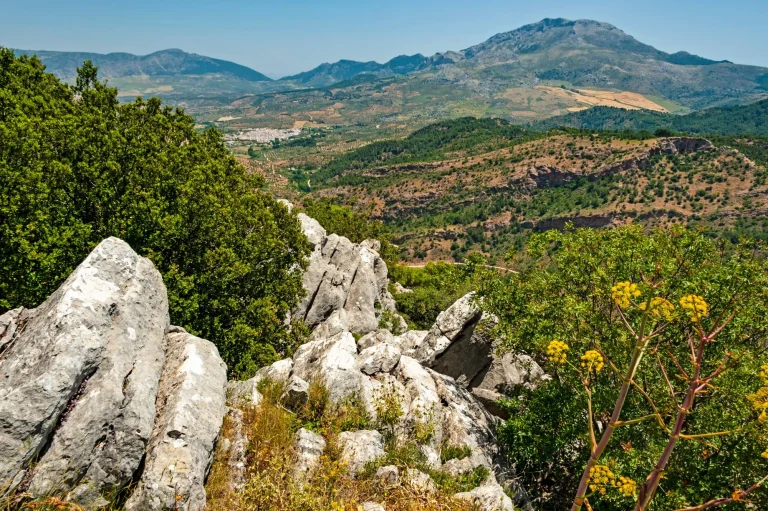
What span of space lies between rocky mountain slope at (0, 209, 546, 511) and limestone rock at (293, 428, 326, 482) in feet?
0.12

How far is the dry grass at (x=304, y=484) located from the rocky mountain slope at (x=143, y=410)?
0.67 ft

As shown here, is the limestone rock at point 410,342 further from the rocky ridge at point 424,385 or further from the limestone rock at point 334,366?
the limestone rock at point 334,366

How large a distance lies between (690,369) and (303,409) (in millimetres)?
13466

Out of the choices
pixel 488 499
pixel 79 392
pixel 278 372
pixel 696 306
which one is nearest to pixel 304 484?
pixel 488 499

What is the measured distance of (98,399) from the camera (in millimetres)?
9430

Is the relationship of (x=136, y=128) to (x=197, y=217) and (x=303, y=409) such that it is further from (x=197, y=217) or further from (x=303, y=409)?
(x=303, y=409)

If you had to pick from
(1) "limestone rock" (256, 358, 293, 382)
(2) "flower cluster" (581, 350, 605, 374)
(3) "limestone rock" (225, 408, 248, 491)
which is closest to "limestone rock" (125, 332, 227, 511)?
(3) "limestone rock" (225, 408, 248, 491)

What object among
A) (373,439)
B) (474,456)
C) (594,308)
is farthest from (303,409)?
(594,308)

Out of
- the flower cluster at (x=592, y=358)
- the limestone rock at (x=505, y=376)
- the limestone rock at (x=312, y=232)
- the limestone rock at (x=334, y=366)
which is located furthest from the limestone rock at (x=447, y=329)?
the limestone rock at (x=312, y=232)

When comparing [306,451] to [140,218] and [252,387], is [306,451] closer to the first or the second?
[252,387]

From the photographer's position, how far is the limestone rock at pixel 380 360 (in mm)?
18844

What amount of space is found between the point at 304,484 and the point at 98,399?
16.9 feet

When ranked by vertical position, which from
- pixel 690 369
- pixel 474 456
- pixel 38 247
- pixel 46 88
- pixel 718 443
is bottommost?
pixel 474 456

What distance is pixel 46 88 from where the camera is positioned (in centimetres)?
3127
